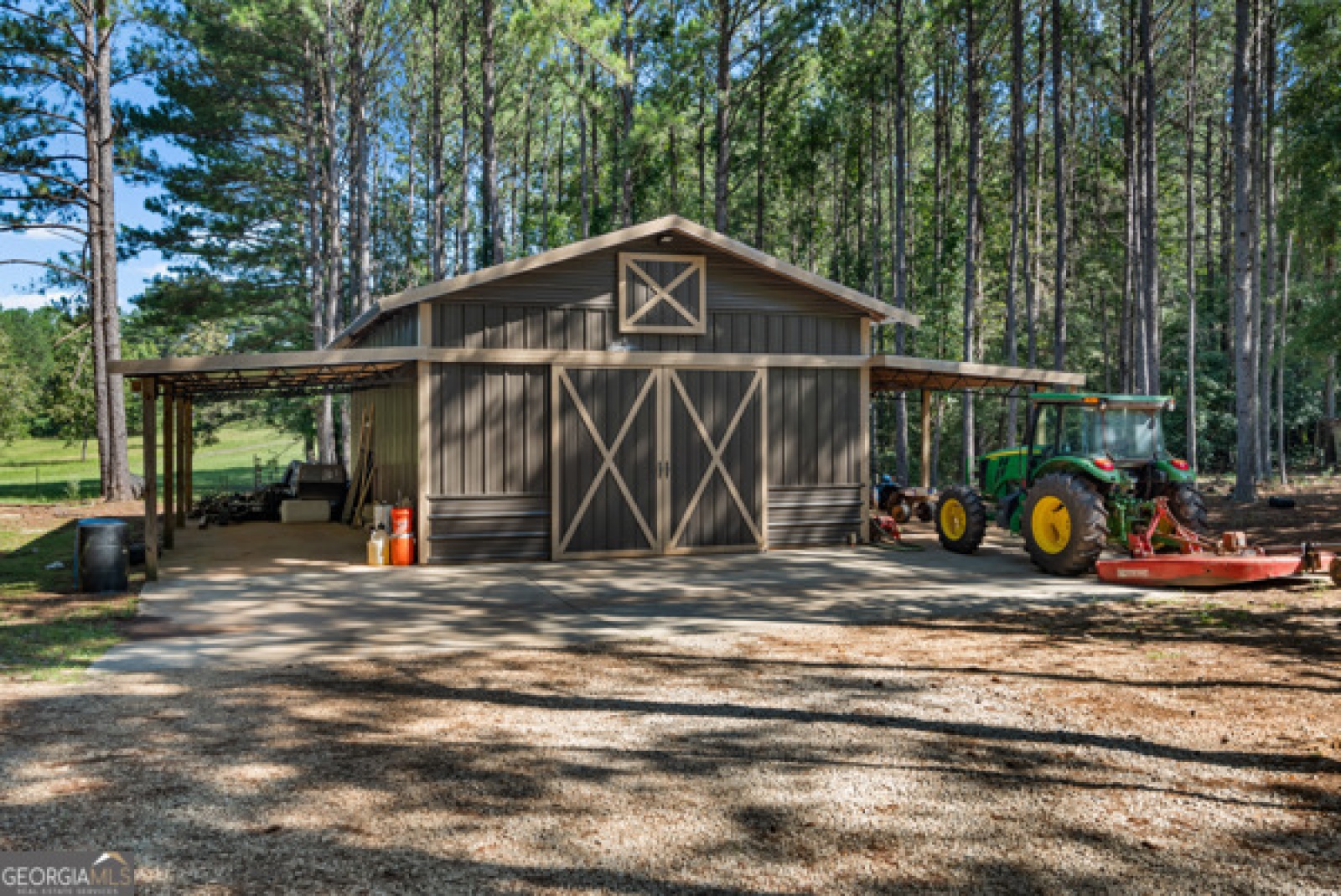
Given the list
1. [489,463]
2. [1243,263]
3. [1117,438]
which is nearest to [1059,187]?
[1243,263]

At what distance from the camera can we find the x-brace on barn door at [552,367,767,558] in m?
11.9

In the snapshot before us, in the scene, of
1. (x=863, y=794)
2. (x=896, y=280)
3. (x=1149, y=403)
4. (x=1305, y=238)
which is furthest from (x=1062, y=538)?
(x=896, y=280)

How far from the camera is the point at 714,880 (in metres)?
3.22

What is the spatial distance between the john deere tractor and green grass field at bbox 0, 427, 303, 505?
72.7 feet

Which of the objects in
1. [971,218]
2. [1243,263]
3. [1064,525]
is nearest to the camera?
[1064,525]

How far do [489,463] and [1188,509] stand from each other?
8214mm

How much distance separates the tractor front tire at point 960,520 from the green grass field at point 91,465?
68.0 ft

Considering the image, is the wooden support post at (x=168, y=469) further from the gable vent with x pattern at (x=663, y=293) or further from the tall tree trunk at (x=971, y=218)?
the tall tree trunk at (x=971, y=218)

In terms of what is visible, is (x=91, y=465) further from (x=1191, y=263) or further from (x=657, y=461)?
(x=1191, y=263)

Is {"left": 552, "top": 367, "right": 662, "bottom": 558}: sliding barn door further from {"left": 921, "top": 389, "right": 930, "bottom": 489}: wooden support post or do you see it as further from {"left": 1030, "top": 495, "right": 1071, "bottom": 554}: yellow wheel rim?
{"left": 921, "top": 389, "right": 930, "bottom": 489}: wooden support post

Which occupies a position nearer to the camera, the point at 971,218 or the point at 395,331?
the point at 395,331

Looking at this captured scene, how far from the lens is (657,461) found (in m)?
12.3

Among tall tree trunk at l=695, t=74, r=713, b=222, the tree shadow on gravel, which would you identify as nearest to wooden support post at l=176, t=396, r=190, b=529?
the tree shadow on gravel

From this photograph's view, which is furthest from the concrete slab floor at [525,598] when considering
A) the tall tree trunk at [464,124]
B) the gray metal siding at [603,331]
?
the tall tree trunk at [464,124]
